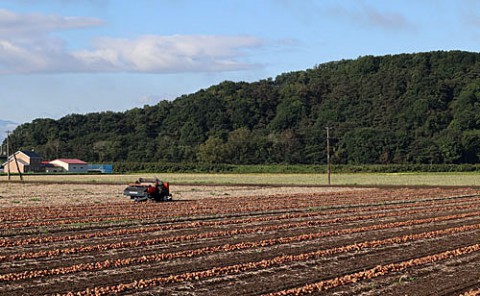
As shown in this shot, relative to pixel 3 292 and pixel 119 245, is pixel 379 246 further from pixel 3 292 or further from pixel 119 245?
pixel 3 292

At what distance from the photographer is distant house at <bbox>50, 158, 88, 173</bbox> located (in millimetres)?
134625

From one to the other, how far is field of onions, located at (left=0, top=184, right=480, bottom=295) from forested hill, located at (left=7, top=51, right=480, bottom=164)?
8473 centimetres

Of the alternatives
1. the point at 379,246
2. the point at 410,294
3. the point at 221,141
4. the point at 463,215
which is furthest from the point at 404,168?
the point at 410,294

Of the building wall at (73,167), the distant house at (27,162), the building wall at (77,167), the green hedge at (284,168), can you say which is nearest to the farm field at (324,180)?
the green hedge at (284,168)

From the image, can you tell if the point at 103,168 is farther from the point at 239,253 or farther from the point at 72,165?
the point at 239,253

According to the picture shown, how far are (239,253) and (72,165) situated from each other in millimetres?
122052

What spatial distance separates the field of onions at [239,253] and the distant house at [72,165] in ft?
352

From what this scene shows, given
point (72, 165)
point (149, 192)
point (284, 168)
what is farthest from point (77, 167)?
point (149, 192)

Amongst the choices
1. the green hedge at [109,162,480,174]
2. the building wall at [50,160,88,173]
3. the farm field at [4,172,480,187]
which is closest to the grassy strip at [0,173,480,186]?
the farm field at [4,172,480,187]

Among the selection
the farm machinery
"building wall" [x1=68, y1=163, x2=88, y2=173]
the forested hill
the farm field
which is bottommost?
the farm field

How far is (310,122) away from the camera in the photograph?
141250 millimetres

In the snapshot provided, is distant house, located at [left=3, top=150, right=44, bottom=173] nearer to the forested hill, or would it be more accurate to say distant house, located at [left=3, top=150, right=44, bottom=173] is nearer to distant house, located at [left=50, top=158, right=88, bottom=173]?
distant house, located at [left=50, top=158, right=88, bottom=173]

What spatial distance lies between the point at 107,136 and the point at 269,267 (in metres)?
143

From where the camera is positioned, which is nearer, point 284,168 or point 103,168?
point 284,168
